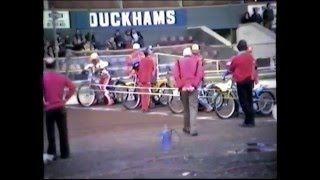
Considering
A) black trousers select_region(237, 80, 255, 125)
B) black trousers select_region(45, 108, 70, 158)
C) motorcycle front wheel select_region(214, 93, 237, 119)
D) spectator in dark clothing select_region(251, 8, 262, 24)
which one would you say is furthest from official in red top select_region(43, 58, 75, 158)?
spectator in dark clothing select_region(251, 8, 262, 24)

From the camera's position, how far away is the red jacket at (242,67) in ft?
6.78

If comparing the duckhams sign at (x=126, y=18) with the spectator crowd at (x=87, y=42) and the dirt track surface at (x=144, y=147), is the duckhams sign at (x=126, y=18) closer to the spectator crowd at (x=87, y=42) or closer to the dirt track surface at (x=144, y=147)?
the spectator crowd at (x=87, y=42)

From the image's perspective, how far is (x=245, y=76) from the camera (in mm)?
2102

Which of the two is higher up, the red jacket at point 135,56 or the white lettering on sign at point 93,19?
the white lettering on sign at point 93,19

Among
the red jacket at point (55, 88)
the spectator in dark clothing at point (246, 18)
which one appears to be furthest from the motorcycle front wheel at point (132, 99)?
the spectator in dark clothing at point (246, 18)

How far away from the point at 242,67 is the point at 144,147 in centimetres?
59

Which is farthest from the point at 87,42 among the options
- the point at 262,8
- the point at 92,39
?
the point at 262,8

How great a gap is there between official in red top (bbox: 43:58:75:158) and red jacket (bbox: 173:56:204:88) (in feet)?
1.58

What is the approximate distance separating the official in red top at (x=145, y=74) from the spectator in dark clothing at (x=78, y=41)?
11.1 inches

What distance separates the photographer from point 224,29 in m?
2.07

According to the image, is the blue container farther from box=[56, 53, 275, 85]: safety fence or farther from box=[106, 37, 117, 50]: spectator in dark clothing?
box=[106, 37, 117, 50]: spectator in dark clothing

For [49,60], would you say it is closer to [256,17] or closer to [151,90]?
[151,90]

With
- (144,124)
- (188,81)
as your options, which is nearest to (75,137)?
(144,124)

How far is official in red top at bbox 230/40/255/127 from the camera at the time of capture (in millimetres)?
2066
